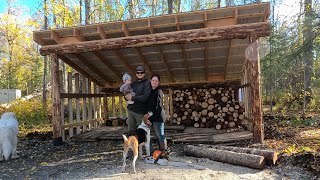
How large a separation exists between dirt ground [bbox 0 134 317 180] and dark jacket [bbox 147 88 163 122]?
93 centimetres

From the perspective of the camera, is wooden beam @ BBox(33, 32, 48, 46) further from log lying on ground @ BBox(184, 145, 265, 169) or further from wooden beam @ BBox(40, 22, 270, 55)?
log lying on ground @ BBox(184, 145, 265, 169)

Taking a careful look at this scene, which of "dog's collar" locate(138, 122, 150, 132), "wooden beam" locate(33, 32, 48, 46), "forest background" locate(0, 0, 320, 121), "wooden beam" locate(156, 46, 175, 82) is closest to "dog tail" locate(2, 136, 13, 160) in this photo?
"wooden beam" locate(33, 32, 48, 46)

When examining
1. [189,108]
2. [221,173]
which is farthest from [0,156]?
[189,108]

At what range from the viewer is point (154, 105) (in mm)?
5562

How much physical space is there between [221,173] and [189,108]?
607cm

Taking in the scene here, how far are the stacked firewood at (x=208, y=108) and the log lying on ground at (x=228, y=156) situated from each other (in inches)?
168

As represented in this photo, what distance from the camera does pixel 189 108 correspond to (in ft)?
35.1

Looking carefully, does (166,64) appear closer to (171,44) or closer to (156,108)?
(171,44)

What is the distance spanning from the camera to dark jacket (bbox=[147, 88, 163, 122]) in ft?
18.1

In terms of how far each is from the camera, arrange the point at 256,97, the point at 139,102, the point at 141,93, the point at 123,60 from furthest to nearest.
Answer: the point at 123,60 < the point at 256,97 < the point at 141,93 < the point at 139,102

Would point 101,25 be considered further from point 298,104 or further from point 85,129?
point 298,104

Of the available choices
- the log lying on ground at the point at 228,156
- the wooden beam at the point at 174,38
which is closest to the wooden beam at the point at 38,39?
the wooden beam at the point at 174,38

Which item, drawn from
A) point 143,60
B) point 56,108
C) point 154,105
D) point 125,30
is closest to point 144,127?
point 154,105

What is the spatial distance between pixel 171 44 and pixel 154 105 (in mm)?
3175
